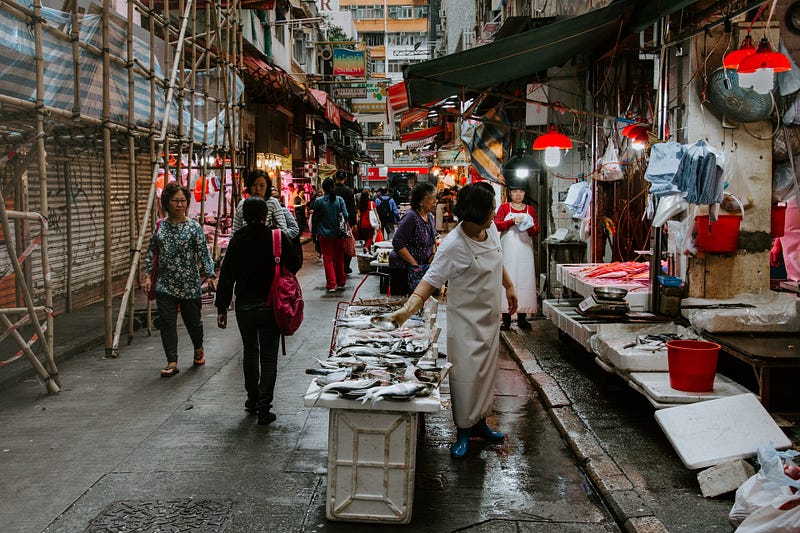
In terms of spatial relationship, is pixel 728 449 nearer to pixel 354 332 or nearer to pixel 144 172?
pixel 354 332

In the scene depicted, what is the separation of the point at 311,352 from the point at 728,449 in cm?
571

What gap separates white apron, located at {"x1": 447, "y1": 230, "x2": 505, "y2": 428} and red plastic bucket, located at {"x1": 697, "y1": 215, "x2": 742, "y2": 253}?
3.10 m

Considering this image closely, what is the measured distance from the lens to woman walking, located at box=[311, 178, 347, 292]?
1471 centimetres

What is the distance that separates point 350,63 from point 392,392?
30.4 meters

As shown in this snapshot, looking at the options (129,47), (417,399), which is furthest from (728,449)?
(129,47)

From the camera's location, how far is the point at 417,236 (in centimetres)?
877

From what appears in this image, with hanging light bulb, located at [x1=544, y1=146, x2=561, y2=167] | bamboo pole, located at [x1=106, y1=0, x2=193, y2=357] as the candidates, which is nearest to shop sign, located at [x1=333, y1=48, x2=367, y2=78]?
bamboo pole, located at [x1=106, y1=0, x2=193, y2=357]

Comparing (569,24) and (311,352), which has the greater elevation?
(569,24)

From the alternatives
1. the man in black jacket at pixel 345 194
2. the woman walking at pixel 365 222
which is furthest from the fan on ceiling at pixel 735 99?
the woman walking at pixel 365 222

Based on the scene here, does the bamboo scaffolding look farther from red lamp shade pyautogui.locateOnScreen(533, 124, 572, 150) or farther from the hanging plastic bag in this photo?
the hanging plastic bag

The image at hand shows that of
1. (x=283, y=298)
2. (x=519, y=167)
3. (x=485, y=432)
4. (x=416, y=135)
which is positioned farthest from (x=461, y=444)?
(x=416, y=135)

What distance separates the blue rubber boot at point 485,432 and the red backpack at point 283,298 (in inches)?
69.0

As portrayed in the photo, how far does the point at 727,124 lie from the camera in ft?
25.6

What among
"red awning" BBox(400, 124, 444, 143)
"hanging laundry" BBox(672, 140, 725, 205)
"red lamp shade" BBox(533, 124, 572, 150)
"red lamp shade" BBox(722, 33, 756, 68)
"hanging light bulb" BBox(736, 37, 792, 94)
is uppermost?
"red awning" BBox(400, 124, 444, 143)
